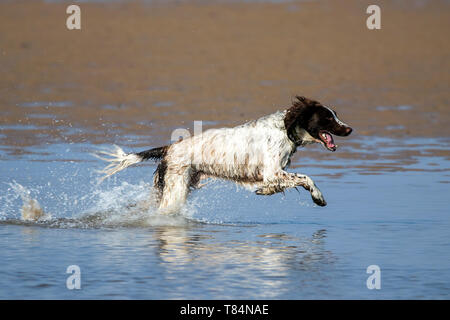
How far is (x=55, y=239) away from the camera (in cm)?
917

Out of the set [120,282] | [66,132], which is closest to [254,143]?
[120,282]

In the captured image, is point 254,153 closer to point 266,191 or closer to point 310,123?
point 266,191

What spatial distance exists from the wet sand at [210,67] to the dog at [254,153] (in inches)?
213

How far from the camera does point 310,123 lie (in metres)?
9.88

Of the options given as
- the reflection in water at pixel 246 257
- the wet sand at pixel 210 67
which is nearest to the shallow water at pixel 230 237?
the reflection in water at pixel 246 257

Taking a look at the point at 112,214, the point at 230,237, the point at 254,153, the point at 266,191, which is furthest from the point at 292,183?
the point at 112,214

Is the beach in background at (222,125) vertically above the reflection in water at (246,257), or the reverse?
the beach in background at (222,125)

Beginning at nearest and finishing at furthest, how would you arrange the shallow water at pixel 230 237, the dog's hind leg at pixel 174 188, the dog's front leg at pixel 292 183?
the shallow water at pixel 230 237
the dog's front leg at pixel 292 183
the dog's hind leg at pixel 174 188

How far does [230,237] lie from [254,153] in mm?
956

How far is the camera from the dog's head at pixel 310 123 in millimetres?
9797

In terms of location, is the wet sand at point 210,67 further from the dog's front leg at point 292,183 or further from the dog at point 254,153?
the dog's front leg at point 292,183
